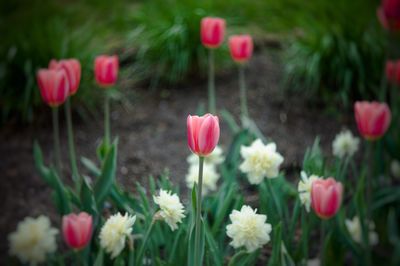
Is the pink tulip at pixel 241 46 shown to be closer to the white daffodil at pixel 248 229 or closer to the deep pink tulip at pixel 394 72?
the deep pink tulip at pixel 394 72

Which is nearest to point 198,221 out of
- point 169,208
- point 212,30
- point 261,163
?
point 169,208

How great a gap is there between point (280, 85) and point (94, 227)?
5.41 feet

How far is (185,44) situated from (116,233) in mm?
1699

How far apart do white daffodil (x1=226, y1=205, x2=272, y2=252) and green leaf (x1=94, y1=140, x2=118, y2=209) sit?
406 mm

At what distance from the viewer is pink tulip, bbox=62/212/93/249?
3.59 ft

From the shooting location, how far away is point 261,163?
4.57 feet

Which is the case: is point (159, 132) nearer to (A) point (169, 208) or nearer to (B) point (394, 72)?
(B) point (394, 72)

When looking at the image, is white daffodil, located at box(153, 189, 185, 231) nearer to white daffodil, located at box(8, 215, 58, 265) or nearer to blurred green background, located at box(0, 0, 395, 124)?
white daffodil, located at box(8, 215, 58, 265)

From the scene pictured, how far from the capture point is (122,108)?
8.61 ft

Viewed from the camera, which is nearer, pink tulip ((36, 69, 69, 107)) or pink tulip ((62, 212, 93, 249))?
pink tulip ((62, 212, 93, 249))

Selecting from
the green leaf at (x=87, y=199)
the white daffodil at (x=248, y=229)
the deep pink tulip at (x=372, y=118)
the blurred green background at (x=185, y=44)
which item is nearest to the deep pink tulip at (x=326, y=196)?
the white daffodil at (x=248, y=229)

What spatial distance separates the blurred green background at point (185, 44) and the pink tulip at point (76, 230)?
4.62ft

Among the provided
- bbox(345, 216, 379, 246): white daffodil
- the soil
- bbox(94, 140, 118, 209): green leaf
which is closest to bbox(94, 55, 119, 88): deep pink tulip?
bbox(94, 140, 118, 209): green leaf

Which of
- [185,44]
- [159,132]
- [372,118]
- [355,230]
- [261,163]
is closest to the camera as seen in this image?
[372,118]
